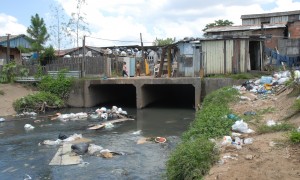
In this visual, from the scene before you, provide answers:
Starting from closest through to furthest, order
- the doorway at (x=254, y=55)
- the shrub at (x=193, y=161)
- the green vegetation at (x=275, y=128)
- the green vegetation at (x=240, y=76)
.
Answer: the shrub at (x=193, y=161)
the green vegetation at (x=275, y=128)
the green vegetation at (x=240, y=76)
the doorway at (x=254, y=55)

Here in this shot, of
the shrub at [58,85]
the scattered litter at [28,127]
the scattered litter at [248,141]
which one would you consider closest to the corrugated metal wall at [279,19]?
the shrub at [58,85]

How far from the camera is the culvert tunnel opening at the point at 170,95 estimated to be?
2483cm

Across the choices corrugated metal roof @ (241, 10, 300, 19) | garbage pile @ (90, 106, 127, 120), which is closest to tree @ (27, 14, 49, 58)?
garbage pile @ (90, 106, 127, 120)

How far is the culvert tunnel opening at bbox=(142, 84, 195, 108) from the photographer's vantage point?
81.5 feet

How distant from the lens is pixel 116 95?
28547mm

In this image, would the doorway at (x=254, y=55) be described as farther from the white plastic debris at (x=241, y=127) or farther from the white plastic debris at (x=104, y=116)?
the white plastic debris at (x=241, y=127)

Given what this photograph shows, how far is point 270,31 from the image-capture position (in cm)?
3016

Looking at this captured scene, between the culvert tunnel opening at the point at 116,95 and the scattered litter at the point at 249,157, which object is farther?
the culvert tunnel opening at the point at 116,95

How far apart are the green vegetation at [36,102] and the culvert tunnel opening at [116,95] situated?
A: 3.62m

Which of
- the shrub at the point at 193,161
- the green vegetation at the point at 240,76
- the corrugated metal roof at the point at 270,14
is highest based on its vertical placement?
the corrugated metal roof at the point at 270,14

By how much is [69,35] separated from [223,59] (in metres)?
17.4

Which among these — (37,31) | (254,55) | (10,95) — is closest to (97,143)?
(10,95)

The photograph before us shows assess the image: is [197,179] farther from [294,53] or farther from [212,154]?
[294,53]

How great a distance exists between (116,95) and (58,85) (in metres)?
6.08
